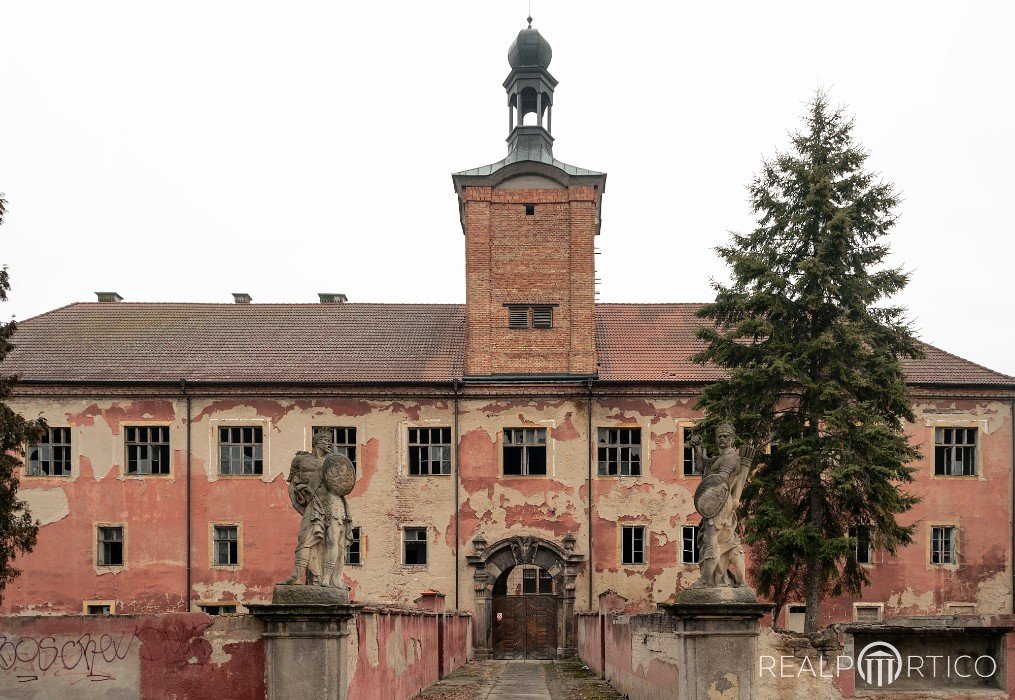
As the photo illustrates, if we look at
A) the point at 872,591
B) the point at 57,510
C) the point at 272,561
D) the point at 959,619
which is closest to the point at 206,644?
the point at 959,619

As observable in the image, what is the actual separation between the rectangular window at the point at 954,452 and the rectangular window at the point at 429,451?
1479 centimetres

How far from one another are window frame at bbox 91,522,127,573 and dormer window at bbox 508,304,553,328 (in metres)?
13.2

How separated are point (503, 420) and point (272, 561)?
804 cm

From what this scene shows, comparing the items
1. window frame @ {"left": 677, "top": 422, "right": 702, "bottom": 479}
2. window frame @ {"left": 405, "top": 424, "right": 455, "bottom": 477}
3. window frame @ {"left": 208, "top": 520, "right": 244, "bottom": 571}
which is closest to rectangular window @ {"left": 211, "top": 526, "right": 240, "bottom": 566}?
window frame @ {"left": 208, "top": 520, "right": 244, "bottom": 571}

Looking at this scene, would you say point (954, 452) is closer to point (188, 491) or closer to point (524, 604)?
point (524, 604)

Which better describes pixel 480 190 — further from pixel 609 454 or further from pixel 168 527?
pixel 168 527

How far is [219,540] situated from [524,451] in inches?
375

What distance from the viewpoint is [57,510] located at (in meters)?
29.4

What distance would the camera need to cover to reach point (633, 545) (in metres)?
29.5

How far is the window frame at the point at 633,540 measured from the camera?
29411mm

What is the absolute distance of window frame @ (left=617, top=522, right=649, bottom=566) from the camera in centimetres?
2941

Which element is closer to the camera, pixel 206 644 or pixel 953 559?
pixel 206 644

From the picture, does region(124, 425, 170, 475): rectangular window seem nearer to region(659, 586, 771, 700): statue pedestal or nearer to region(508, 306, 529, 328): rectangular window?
region(508, 306, 529, 328): rectangular window

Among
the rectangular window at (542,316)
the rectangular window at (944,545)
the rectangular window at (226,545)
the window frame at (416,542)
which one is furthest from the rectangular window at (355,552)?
the rectangular window at (944,545)
